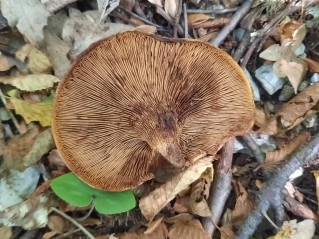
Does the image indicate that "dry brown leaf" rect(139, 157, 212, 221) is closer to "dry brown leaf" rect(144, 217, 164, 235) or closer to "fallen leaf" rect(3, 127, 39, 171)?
"dry brown leaf" rect(144, 217, 164, 235)

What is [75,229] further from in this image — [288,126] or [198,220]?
[288,126]

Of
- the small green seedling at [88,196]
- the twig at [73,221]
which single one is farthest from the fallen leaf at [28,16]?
the twig at [73,221]

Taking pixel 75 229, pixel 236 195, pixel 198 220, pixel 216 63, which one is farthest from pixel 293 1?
pixel 75 229

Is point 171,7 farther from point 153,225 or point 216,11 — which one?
point 153,225

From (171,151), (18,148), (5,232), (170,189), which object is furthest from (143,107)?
(5,232)

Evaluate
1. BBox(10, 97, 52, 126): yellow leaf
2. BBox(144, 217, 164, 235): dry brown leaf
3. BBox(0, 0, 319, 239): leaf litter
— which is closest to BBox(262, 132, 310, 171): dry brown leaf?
BBox(0, 0, 319, 239): leaf litter

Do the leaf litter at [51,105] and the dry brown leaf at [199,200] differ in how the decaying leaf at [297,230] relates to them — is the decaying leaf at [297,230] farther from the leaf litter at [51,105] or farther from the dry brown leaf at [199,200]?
the dry brown leaf at [199,200]
